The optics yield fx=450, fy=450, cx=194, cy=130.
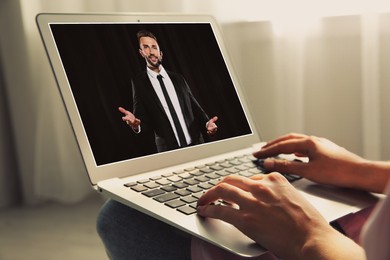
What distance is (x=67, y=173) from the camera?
1717 mm

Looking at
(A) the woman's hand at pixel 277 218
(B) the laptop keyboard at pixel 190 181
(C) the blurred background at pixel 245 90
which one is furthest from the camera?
(C) the blurred background at pixel 245 90

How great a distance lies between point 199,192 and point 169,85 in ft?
0.81

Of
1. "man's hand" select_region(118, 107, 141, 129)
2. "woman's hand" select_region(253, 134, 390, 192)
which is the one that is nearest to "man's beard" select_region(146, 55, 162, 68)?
"man's hand" select_region(118, 107, 141, 129)

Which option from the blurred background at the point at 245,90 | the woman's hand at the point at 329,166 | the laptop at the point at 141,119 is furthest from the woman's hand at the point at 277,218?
the blurred background at the point at 245,90

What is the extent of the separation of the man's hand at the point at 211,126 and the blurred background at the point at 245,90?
0.71m

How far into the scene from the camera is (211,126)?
2.67 feet

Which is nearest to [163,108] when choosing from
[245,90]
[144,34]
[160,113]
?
[160,113]

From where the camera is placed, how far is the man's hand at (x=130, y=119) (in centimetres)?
71

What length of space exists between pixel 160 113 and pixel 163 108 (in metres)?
0.01

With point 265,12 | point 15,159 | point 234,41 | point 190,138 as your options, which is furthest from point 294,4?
point 15,159

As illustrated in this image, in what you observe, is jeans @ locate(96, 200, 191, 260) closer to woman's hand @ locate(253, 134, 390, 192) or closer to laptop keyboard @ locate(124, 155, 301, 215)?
laptop keyboard @ locate(124, 155, 301, 215)

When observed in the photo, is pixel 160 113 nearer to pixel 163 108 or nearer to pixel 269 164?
pixel 163 108

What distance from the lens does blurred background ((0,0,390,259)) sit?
1.37 metres

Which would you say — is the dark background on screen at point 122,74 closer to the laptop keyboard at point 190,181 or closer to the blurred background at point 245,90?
the laptop keyboard at point 190,181
